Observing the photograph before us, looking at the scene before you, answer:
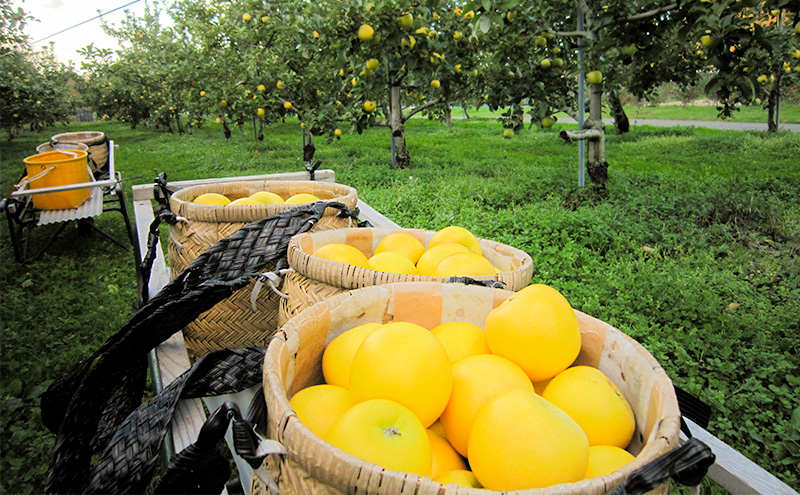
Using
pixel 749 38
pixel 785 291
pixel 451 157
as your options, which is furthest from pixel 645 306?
pixel 451 157

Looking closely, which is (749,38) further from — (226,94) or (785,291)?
(226,94)

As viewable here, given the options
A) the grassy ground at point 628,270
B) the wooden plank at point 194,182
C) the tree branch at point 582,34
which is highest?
the tree branch at point 582,34

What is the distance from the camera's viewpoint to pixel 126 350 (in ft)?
3.38

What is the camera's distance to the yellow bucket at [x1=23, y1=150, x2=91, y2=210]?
14.3 feet

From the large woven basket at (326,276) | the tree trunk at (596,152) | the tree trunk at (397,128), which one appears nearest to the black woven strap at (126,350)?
the large woven basket at (326,276)

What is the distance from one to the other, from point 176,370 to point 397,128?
7.18m

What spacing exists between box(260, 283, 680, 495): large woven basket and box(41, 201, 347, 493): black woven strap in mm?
338

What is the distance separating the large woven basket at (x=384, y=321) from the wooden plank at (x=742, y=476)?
0.21 metres

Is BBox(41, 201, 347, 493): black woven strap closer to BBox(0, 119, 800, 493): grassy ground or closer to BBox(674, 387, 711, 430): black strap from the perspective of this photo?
BBox(674, 387, 711, 430): black strap

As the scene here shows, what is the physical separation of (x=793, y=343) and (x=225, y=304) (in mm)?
2733

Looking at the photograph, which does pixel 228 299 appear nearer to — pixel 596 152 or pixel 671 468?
pixel 671 468

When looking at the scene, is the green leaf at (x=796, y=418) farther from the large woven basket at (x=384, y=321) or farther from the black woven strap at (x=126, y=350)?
the black woven strap at (x=126, y=350)

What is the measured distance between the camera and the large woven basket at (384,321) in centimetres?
54

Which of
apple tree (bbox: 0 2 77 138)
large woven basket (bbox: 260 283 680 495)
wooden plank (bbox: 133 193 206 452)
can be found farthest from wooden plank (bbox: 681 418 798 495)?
apple tree (bbox: 0 2 77 138)
